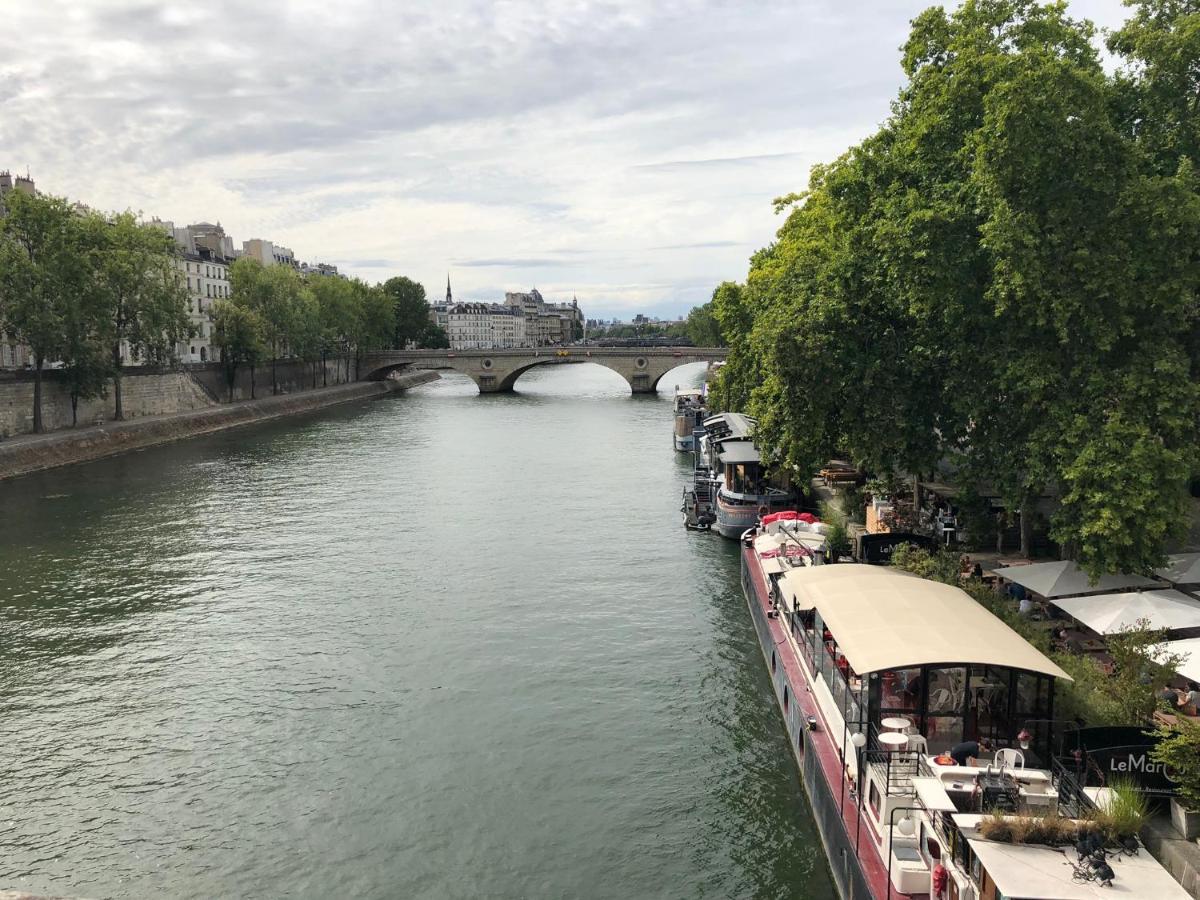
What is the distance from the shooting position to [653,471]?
52938 mm

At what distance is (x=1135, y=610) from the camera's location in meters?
18.4

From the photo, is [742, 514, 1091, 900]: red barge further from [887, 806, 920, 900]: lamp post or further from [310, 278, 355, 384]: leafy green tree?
[310, 278, 355, 384]: leafy green tree

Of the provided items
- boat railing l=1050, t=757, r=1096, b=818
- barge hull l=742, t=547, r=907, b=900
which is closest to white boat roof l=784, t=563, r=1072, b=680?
boat railing l=1050, t=757, r=1096, b=818

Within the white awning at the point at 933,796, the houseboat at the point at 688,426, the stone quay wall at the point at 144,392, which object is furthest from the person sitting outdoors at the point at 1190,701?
the stone quay wall at the point at 144,392

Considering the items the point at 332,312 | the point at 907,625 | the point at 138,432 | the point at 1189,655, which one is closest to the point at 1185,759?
the point at 907,625

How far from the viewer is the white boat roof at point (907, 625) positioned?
14.2 m

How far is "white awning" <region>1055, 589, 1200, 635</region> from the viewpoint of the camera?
17922 mm

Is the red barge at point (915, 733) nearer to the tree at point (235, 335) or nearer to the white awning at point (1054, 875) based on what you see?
the white awning at point (1054, 875)

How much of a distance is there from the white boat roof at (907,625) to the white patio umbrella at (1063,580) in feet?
13.0

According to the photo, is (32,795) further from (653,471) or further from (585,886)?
(653,471)

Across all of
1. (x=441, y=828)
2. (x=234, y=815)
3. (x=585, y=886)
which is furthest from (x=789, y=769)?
(x=234, y=815)

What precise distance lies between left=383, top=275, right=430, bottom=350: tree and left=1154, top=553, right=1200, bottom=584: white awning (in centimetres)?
13970

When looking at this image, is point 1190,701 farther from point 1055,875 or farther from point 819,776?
point 1055,875

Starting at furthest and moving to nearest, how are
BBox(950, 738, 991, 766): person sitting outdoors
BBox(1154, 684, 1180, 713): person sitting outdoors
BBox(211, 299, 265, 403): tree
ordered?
BBox(211, 299, 265, 403): tree, BBox(1154, 684, 1180, 713): person sitting outdoors, BBox(950, 738, 991, 766): person sitting outdoors
